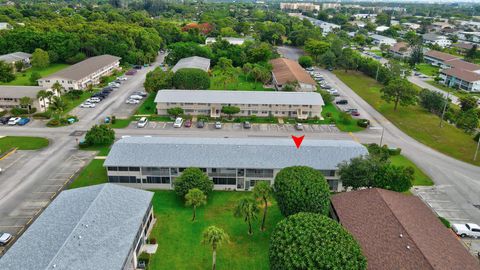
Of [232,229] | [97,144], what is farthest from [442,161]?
[97,144]

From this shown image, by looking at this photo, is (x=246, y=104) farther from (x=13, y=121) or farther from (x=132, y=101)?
(x=13, y=121)

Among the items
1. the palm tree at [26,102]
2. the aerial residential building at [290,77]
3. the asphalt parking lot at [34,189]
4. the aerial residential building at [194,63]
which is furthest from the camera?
the aerial residential building at [194,63]

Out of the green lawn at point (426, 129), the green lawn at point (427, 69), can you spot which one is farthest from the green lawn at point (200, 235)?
the green lawn at point (427, 69)

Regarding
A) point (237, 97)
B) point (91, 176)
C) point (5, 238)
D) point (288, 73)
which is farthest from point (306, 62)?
point (5, 238)

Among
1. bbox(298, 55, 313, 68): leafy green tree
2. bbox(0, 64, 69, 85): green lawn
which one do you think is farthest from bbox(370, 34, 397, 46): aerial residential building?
bbox(0, 64, 69, 85): green lawn

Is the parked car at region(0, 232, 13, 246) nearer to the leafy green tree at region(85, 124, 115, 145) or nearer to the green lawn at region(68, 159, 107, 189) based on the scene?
the green lawn at region(68, 159, 107, 189)

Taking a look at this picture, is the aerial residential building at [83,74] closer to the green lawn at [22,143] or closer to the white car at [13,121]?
the white car at [13,121]

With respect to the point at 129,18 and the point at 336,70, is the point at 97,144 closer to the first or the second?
the point at 336,70

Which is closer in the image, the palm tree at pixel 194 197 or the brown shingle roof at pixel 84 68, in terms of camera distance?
the palm tree at pixel 194 197
